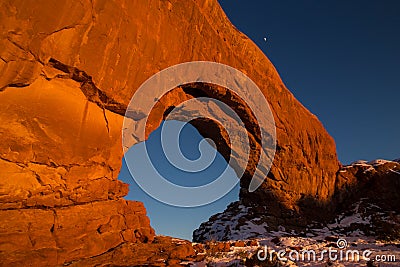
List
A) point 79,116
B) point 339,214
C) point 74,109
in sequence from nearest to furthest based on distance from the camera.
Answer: point 74,109, point 79,116, point 339,214

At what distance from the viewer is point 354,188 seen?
1162 inches

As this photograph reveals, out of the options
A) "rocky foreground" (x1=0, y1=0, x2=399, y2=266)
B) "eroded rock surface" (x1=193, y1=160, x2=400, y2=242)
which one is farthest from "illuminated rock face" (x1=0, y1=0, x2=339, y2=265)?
"eroded rock surface" (x1=193, y1=160, x2=400, y2=242)

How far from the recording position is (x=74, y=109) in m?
11.5

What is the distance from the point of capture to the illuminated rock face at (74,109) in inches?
375

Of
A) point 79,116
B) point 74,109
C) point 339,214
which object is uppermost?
point 339,214

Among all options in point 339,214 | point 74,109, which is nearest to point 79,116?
point 74,109

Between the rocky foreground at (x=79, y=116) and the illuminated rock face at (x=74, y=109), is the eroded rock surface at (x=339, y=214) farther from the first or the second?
the illuminated rock face at (x=74, y=109)

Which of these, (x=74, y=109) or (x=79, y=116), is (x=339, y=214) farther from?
(x=74, y=109)

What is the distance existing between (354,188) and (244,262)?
82.3 feet

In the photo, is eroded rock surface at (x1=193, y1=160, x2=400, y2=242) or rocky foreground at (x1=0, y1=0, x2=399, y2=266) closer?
rocky foreground at (x1=0, y1=0, x2=399, y2=266)

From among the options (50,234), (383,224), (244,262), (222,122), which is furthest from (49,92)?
(383,224)

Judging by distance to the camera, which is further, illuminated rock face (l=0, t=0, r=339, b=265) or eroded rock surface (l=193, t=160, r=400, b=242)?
eroded rock surface (l=193, t=160, r=400, b=242)

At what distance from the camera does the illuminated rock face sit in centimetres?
952

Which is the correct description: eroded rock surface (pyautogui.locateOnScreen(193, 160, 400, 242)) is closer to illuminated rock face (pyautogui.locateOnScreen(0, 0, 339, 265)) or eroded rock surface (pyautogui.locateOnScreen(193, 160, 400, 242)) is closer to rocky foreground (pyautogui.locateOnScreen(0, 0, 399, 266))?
rocky foreground (pyautogui.locateOnScreen(0, 0, 399, 266))
